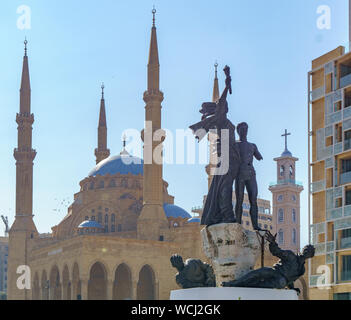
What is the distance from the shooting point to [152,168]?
55.0 m

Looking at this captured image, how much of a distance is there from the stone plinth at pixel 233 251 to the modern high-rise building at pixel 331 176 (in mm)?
23415

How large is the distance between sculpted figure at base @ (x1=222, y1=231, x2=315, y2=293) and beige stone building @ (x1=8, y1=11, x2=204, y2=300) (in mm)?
37881

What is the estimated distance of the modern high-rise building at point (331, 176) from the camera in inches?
1489

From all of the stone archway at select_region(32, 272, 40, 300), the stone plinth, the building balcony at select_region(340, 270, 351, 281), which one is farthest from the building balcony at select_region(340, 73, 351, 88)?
the stone archway at select_region(32, 272, 40, 300)

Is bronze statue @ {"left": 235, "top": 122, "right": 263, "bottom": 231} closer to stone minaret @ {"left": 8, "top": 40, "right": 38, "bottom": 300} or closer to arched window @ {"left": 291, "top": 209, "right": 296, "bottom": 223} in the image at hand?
stone minaret @ {"left": 8, "top": 40, "right": 38, "bottom": 300}

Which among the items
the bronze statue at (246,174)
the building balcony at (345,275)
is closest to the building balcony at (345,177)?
the building balcony at (345,275)

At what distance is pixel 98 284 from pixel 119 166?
13990 mm

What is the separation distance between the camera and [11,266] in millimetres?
62500

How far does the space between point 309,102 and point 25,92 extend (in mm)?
29943

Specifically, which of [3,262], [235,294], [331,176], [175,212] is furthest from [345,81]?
[3,262]

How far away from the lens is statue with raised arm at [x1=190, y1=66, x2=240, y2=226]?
15164 millimetres

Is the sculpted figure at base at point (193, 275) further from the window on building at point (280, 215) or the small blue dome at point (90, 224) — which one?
the window on building at point (280, 215)
